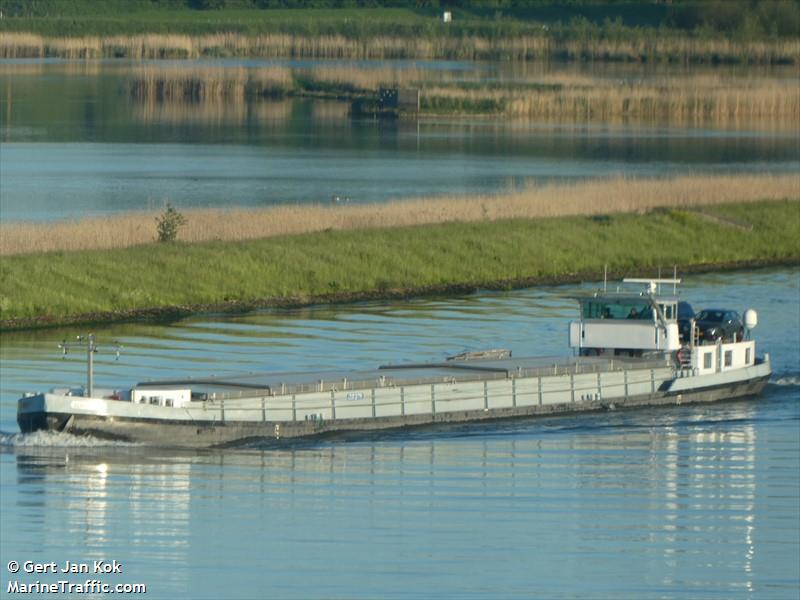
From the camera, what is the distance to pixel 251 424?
157 feet

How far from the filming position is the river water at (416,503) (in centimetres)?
3591

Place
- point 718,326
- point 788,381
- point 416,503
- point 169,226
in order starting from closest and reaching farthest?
point 416,503
point 718,326
point 788,381
point 169,226

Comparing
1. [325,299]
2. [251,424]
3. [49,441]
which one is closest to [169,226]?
[325,299]

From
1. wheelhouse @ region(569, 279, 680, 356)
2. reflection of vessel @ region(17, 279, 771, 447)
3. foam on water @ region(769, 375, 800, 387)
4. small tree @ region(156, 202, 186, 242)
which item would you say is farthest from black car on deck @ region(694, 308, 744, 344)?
small tree @ region(156, 202, 186, 242)

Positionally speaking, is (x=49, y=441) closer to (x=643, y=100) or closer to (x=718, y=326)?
(x=718, y=326)

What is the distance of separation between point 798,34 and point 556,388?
15112 cm

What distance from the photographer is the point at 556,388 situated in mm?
53438

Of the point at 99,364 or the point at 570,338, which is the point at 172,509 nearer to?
the point at 99,364

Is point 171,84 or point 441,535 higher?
point 171,84

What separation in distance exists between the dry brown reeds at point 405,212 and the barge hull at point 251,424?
2241cm

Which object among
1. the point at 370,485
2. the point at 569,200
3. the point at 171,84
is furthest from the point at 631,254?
the point at 171,84

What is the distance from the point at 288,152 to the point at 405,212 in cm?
4462

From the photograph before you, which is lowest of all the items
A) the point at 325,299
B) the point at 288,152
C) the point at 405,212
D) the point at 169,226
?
the point at 325,299

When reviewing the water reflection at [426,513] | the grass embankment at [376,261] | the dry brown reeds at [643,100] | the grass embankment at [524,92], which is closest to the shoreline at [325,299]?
the grass embankment at [376,261]
